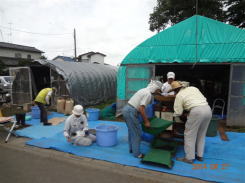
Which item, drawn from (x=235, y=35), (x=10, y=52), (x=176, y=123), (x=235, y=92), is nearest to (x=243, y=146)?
(x=176, y=123)

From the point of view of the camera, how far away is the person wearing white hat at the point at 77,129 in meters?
4.23

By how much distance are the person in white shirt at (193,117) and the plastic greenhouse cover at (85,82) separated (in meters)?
6.26

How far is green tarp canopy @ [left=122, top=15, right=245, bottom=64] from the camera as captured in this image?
5.86 m

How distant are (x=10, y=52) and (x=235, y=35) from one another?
2862cm

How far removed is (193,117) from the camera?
3.23 meters

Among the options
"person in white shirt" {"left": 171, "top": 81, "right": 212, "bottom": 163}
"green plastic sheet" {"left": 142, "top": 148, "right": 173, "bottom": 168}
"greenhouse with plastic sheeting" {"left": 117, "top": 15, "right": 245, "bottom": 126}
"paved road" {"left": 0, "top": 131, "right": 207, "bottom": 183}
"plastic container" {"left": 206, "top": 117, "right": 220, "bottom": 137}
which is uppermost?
"greenhouse with plastic sheeting" {"left": 117, "top": 15, "right": 245, "bottom": 126}

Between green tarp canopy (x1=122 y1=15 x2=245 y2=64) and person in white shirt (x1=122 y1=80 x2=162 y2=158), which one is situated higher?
green tarp canopy (x1=122 y1=15 x2=245 y2=64)

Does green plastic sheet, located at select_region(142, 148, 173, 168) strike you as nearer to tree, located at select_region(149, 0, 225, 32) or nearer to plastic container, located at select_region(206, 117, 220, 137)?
plastic container, located at select_region(206, 117, 220, 137)

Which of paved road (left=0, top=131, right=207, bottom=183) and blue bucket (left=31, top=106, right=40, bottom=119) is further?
blue bucket (left=31, top=106, right=40, bottom=119)

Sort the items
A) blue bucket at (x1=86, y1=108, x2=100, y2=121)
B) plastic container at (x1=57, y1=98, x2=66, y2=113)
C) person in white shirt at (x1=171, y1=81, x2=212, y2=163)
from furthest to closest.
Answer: plastic container at (x1=57, y1=98, x2=66, y2=113) < blue bucket at (x1=86, y1=108, x2=100, y2=121) < person in white shirt at (x1=171, y1=81, x2=212, y2=163)

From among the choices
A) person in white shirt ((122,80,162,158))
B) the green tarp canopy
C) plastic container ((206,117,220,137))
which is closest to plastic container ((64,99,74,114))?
the green tarp canopy

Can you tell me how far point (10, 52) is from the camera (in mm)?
24781

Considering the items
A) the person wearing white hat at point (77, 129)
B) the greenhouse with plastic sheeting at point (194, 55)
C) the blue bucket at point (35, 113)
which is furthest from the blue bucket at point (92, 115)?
the blue bucket at point (35, 113)

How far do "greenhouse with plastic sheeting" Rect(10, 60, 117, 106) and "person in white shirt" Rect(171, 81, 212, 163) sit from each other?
6264 mm
